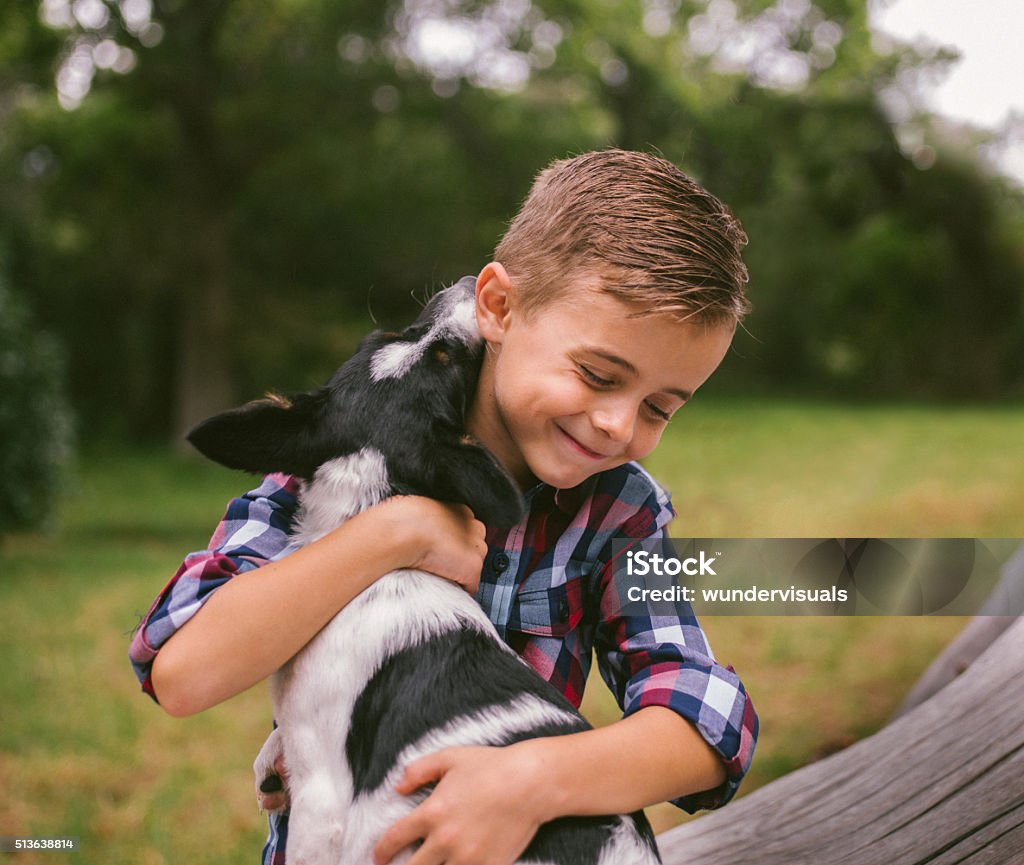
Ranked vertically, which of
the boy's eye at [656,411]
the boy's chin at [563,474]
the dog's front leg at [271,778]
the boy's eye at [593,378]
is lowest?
the dog's front leg at [271,778]

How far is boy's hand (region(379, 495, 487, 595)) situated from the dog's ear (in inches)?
6.1

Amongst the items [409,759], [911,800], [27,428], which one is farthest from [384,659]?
[27,428]

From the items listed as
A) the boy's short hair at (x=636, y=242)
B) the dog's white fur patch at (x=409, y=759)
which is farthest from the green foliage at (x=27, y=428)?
the dog's white fur patch at (x=409, y=759)

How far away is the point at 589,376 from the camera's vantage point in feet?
4.17

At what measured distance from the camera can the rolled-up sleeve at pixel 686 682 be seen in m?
1.26

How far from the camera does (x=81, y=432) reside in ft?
37.8

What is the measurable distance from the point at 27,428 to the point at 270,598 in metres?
5.65

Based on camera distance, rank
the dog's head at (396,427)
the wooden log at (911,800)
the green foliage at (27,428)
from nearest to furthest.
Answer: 1. the dog's head at (396,427)
2. the wooden log at (911,800)
3. the green foliage at (27,428)

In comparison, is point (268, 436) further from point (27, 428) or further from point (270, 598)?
point (27, 428)

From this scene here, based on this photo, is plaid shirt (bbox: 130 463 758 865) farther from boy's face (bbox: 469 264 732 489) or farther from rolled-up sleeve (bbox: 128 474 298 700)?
boy's face (bbox: 469 264 732 489)

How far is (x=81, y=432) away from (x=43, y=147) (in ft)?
10.5

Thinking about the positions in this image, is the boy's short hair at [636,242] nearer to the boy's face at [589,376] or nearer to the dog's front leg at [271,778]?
the boy's face at [589,376]

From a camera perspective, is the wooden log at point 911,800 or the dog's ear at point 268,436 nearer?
the dog's ear at point 268,436
